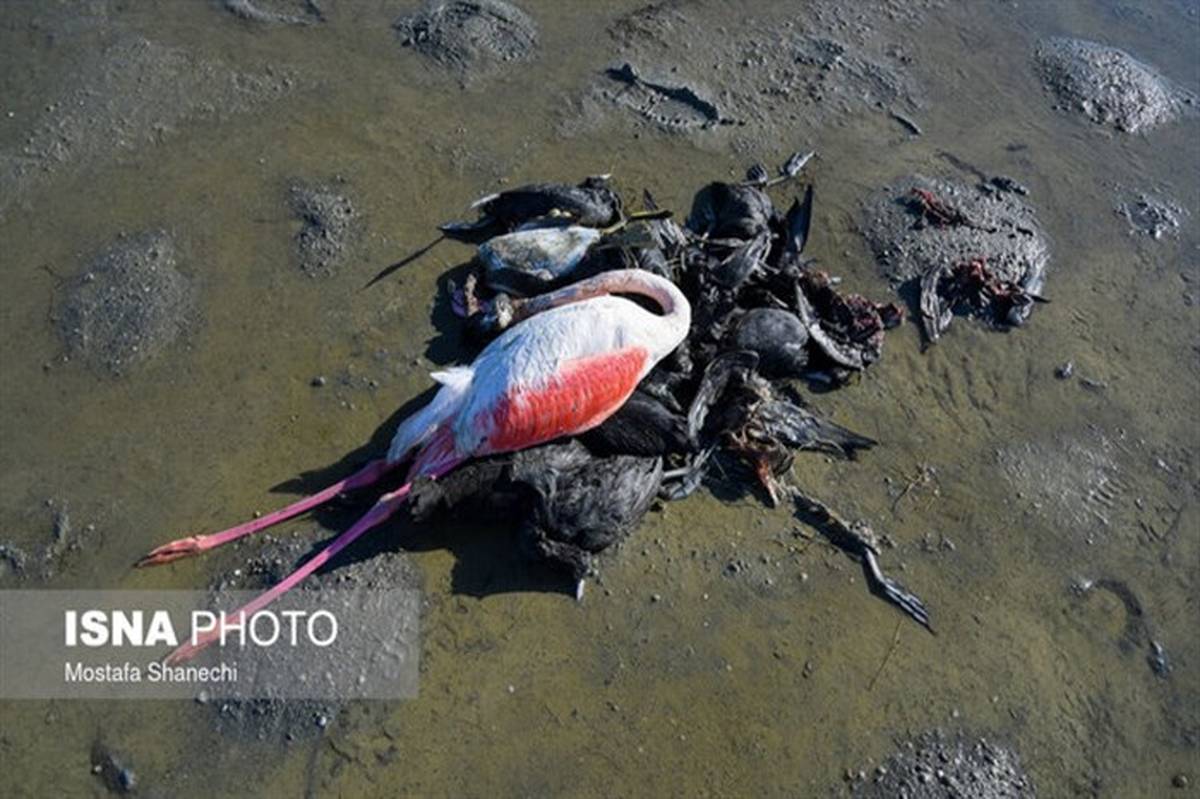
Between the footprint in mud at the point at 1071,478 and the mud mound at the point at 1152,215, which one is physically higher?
the mud mound at the point at 1152,215

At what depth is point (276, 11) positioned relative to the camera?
8.66 metres

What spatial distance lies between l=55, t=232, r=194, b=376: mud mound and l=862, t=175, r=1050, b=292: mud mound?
17.4ft

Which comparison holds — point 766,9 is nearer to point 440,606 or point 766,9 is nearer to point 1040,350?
point 1040,350

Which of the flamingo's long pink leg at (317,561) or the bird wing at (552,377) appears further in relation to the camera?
the bird wing at (552,377)

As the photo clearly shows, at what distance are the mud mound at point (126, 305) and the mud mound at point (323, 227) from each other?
33.9 inches

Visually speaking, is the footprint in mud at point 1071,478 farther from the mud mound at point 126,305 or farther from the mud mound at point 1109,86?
the mud mound at point 126,305

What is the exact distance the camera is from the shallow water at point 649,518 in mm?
5273

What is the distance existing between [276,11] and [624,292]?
15.4ft

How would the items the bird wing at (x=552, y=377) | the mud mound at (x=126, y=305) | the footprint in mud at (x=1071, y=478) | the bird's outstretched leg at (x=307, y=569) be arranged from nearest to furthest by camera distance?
the bird's outstretched leg at (x=307, y=569)
the bird wing at (x=552, y=377)
the mud mound at (x=126, y=305)
the footprint in mud at (x=1071, y=478)

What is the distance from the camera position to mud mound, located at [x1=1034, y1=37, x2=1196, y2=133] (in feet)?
30.3

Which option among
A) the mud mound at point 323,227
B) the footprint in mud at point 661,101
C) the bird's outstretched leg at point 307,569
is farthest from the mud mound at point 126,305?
the footprint in mud at point 661,101

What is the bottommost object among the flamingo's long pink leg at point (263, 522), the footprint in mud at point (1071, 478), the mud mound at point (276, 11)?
the flamingo's long pink leg at point (263, 522)

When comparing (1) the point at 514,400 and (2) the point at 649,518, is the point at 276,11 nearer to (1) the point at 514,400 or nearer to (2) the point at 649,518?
(1) the point at 514,400

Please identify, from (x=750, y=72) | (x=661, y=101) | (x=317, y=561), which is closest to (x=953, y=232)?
(x=750, y=72)
